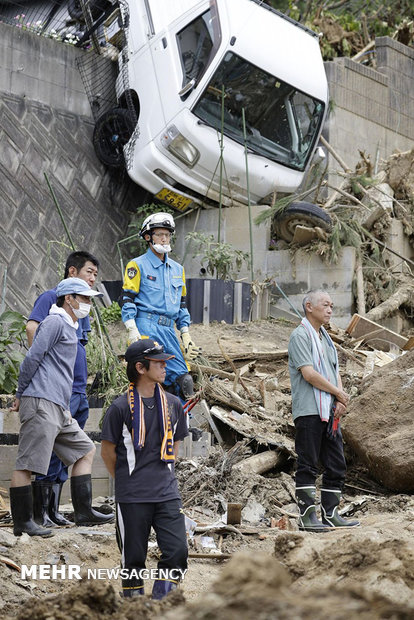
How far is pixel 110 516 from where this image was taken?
7.05 m

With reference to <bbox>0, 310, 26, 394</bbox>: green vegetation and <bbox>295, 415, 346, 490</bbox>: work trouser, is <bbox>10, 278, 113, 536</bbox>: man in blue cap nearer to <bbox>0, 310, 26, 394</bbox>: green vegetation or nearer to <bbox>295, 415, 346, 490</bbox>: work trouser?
<bbox>295, 415, 346, 490</bbox>: work trouser

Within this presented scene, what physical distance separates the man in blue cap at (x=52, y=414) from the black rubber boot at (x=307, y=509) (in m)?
1.28

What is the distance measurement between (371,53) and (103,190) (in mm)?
5634

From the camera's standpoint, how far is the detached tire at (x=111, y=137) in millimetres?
15000

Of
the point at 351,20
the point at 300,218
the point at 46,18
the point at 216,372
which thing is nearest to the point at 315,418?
the point at 216,372

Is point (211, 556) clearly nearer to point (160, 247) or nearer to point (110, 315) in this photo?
point (160, 247)

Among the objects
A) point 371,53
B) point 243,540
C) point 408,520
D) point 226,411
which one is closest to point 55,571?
point 243,540

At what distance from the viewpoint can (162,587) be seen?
5.14 metres

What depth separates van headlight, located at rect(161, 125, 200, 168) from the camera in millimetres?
14234

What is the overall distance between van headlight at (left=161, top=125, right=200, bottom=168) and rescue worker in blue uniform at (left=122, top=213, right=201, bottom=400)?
5629 mm

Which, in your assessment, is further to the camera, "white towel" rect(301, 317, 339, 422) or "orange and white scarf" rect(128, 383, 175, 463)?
"white towel" rect(301, 317, 339, 422)

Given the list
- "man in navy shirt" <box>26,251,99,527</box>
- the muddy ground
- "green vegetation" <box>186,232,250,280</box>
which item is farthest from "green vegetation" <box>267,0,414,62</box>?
"man in navy shirt" <box>26,251,99,527</box>

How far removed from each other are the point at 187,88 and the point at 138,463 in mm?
9397

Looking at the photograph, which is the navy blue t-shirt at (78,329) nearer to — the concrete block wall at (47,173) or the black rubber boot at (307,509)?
the black rubber boot at (307,509)
